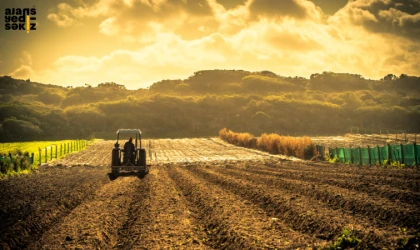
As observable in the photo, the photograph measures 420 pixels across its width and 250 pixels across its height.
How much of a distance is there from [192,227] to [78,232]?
284 cm

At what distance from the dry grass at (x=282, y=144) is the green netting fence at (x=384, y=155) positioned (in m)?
5.19

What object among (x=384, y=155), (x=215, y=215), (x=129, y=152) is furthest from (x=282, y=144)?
(x=215, y=215)

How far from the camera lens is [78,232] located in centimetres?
948

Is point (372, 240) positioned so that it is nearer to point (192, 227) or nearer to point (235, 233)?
point (235, 233)

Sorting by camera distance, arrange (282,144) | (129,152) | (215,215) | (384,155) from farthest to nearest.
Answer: (282,144), (384,155), (129,152), (215,215)

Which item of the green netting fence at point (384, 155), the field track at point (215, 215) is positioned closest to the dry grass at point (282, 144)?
the green netting fence at point (384, 155)

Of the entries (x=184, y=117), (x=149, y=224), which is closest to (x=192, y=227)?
(x=149, y=224)

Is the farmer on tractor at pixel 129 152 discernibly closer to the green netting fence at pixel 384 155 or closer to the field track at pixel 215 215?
the field track at pixel 215 215

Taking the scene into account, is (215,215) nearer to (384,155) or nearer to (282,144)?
(384,155)

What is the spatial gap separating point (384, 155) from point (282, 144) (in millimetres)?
16497

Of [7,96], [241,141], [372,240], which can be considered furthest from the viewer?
[7,96]

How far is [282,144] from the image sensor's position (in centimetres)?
4066

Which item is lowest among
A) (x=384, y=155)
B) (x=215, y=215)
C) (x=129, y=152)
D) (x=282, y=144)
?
(x=215, y=215)

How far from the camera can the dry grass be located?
35219mm
